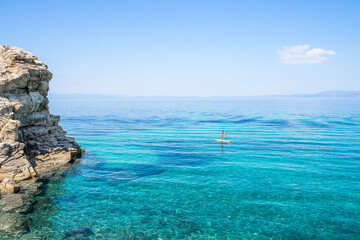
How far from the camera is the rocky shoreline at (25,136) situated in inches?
951

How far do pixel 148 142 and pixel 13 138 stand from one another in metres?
27.2

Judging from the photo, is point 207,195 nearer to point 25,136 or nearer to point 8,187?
point 8,187

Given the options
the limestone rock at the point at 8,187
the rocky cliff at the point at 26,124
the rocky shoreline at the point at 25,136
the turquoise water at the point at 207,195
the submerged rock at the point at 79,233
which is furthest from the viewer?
the rocky cliff at the point at 26,124

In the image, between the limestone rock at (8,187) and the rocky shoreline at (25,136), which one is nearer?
the limestone rock at (8,187)

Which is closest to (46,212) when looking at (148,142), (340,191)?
(340,191)

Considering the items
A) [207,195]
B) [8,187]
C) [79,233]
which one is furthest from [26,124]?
[207,195]

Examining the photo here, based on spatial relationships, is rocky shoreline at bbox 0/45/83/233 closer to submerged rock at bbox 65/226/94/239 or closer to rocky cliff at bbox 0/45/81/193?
rocky cliff at bbox 0/45/81/193

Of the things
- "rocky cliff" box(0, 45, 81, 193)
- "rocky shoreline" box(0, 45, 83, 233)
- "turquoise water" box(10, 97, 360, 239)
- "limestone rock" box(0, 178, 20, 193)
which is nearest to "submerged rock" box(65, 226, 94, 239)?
"turquoise water" box(10, 97, 360, 239)

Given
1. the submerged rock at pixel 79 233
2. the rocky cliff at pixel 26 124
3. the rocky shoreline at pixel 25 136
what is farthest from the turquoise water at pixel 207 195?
the rocky cliff at pixel 26 124

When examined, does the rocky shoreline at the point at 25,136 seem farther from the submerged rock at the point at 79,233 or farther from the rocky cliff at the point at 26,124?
the submerged rock at the point at 79,233

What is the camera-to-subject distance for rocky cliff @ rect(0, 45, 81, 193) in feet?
88.6

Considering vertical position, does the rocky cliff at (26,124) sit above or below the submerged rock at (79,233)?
above

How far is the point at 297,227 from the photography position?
19.1 meters

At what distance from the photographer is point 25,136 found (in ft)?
106
